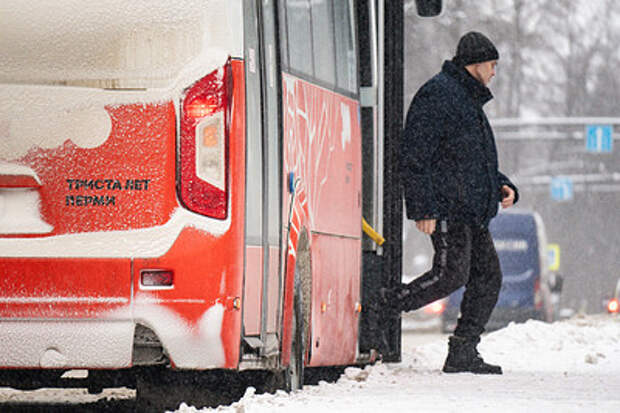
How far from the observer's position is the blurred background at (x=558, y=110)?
168 feet

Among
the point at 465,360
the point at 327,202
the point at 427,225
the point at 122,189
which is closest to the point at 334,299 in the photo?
the point at 327,202

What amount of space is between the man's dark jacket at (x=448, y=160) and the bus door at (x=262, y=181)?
113 inches

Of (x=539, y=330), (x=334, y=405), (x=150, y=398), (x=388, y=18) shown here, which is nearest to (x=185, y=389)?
(x=150, y=398)

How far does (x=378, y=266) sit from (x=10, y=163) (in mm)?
4302

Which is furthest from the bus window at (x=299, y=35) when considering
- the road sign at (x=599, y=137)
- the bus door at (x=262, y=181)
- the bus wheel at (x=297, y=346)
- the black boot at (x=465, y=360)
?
the road sign at (x=599, y=137)

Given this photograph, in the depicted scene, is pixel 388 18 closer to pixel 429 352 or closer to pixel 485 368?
pixel 485 368

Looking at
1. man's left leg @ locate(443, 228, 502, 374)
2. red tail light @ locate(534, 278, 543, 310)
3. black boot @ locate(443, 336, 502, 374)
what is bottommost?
red tail light @ locate(534, 278, 543, 310)

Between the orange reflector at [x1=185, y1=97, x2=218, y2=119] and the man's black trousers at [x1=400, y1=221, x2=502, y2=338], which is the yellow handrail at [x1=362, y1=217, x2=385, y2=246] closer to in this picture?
the man's black trousers at [x1=400, y1=221, x2=502, y2=338]

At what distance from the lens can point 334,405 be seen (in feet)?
24.9

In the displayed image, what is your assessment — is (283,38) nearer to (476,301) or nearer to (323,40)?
(323,40)

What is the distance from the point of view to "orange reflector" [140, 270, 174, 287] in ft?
23.3

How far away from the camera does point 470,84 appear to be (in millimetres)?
11273

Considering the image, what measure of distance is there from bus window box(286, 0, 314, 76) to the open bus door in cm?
179

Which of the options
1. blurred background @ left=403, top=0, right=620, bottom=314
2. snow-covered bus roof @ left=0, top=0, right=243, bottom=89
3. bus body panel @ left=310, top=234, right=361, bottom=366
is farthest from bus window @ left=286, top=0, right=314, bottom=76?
blurred background @ left=403, top=0, right=620, bottom=314
